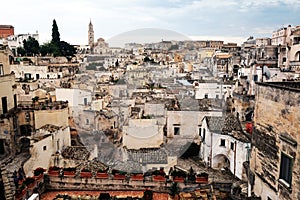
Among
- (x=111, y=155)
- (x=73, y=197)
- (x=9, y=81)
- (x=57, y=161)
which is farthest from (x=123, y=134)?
(x=73, y=197)

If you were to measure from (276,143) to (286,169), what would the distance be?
2.58ft

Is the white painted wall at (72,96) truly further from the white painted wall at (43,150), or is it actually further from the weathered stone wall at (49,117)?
the white painted wall at (43,150)

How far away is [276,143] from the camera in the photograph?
8.22 metres

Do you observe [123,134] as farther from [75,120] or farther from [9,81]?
[9,81]

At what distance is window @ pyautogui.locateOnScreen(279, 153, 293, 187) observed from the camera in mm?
7605

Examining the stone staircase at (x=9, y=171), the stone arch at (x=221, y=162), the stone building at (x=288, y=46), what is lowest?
the stone arch at (x=221, y=162)

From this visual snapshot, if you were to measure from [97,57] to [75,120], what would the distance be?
53.8m

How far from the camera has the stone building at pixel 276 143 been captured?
23.9ft

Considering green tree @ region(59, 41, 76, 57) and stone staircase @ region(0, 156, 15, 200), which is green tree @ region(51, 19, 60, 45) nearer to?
green tree @ region(59, 41, 76, 57)

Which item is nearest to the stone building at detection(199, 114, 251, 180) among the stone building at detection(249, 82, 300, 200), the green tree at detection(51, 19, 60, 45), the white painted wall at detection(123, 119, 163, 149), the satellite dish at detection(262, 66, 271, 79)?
the white painted wall at detection(123, 119, 163, 149)

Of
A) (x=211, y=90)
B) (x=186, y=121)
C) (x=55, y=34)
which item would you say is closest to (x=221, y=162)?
(x=186, y=121)

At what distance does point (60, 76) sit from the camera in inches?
1467

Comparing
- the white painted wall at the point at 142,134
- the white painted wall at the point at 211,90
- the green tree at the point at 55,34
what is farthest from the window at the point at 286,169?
the green tree at the point at 55,34

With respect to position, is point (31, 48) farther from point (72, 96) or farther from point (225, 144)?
point (225, 144)
